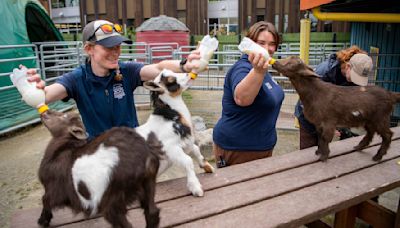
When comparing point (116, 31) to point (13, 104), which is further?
point (13, 104)

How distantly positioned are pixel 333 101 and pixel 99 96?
5.39 ft

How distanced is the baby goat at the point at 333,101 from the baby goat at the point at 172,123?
80 cm

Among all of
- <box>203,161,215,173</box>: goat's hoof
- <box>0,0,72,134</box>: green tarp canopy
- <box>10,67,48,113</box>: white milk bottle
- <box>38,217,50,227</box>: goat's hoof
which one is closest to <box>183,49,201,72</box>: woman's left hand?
<box>203,161,215,173</box>: goat's hoof

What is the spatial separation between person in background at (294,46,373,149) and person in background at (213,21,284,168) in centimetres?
66

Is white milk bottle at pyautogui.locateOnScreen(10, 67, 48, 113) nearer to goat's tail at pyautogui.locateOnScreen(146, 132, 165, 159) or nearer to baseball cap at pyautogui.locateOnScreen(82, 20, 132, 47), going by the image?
baseball cap at pyautogui.locateOnScreen(82, 20, 132, 47)

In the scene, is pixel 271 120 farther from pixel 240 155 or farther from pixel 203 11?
pixel 203 11

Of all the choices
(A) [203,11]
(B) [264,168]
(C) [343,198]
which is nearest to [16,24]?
(B) [264,168]

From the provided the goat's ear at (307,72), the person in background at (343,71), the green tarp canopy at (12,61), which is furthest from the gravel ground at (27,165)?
the goat's ear at (307,72)

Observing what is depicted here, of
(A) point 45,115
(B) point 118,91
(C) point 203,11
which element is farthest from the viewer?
(C) point 203,11

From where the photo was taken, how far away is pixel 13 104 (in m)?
7.72

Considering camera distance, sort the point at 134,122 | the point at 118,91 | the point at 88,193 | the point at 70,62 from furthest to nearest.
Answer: the point at 70,62, the point at 134,122, the point at 118,91, the point at 88,193

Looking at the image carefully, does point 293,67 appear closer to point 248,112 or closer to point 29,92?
point 248,112

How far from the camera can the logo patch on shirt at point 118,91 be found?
230cm

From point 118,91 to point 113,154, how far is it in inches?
36.7
